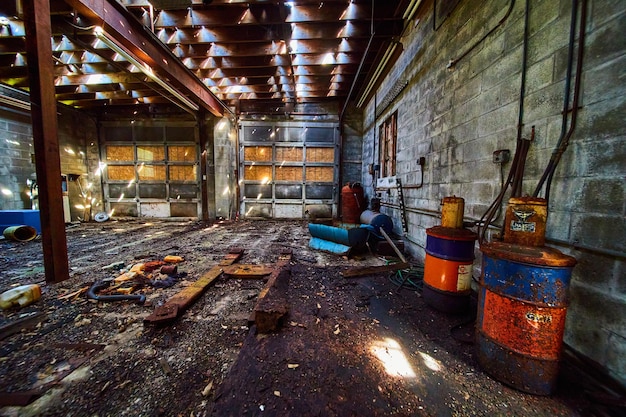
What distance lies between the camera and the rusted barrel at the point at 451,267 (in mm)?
2002

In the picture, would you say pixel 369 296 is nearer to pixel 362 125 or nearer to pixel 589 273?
pixel 589 273

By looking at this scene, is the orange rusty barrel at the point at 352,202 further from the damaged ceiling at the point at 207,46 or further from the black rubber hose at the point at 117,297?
the black rubber hose at the point at 117,297

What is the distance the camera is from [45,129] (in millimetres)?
2512

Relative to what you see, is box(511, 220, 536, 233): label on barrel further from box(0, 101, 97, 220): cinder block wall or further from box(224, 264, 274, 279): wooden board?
box(0, 101, 97, 220): cinder block wall

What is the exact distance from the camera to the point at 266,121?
311 inches

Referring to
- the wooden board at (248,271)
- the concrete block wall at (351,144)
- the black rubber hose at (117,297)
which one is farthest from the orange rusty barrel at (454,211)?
the concrete block wall at (351,144)

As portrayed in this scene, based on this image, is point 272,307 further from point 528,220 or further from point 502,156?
point 502,156

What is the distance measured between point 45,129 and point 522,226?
4.54 m

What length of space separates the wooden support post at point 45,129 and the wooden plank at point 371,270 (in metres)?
3.49

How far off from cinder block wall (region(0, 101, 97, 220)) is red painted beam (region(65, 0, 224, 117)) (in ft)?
14.3

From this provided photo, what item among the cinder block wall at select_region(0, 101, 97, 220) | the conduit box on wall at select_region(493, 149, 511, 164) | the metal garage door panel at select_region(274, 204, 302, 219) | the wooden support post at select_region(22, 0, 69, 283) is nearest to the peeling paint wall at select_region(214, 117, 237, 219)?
the metal garage door panel at select_region(274, 204, 302, 219)

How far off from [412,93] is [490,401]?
4.19 meters

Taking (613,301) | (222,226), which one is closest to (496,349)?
(613,301)

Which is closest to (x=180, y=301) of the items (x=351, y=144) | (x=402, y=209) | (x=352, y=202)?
(x=402, y=209)
